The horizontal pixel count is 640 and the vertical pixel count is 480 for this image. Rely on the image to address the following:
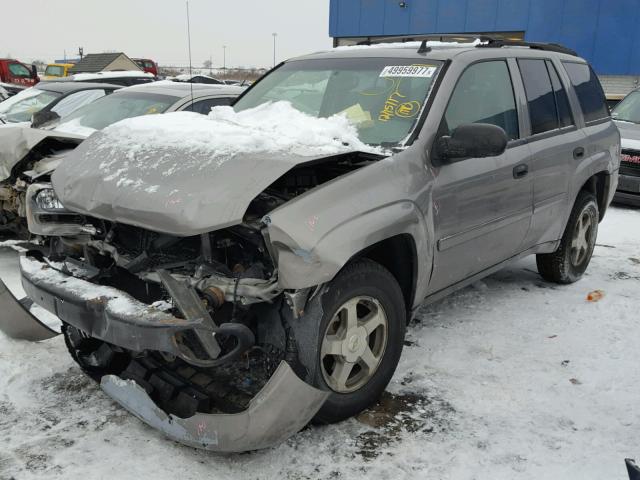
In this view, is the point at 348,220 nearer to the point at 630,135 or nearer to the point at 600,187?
the point at 600,187

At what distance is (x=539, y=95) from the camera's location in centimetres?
429

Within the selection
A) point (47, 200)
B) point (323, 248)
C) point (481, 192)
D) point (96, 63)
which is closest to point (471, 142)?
point (481, 192)

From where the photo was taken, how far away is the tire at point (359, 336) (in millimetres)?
2686

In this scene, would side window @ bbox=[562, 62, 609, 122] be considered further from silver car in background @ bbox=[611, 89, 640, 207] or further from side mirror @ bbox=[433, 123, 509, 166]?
silver car in background @ bbox=[611, 89, 640, 207]

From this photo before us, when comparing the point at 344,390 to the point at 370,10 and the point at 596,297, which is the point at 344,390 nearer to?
the point at 596,297

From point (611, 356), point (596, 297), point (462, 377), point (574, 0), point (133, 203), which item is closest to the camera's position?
point (133, 203)

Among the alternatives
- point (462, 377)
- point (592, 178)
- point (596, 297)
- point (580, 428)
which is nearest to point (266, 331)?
point (462, 377)

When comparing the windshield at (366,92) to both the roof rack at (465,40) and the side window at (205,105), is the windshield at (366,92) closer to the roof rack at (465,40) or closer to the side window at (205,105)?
the roof rack at (465,40)

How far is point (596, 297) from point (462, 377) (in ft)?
6.49

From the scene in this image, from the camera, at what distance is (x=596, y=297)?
4.83 m

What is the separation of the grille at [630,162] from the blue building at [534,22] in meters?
14.5

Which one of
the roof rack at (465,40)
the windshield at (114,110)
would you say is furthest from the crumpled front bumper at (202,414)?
the windshield at (114,110)

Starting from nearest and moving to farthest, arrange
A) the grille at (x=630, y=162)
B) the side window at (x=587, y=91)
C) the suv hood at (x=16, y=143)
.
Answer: the suv hood at (x=16, y=143), the side window at (x=587, y=91), the grille at (x=630, y=162)

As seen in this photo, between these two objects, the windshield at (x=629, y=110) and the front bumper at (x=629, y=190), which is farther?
the windshield at (x=629, y=110)
